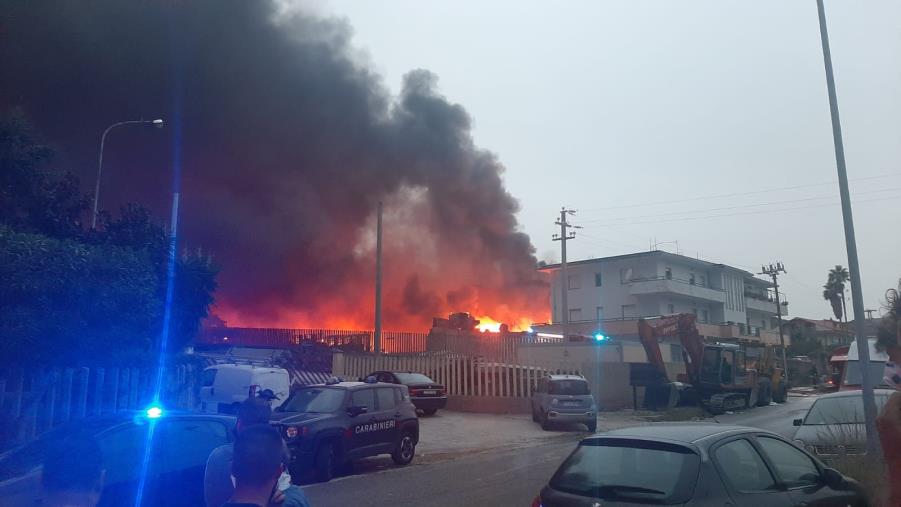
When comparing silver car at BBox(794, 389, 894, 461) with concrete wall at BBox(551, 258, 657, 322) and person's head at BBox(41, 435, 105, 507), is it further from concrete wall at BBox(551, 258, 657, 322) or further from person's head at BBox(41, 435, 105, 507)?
concrete wall at BBox(551, 258, 657, 322)

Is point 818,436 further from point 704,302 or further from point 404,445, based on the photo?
point 704,302

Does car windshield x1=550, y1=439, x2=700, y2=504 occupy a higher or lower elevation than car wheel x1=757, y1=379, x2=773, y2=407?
higher

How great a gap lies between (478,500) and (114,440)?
4.74 meters

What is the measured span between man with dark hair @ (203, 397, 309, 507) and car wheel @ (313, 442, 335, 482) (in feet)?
18.7

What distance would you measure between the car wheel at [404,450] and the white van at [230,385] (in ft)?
12.8

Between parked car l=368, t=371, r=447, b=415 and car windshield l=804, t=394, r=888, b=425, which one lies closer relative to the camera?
car windshield l=804, t=394, r=888, b=425

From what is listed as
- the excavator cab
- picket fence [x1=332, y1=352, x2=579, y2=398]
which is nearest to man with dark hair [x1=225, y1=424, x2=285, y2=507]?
picket fence [x1=332, y1=352, x2=579, y2=398]

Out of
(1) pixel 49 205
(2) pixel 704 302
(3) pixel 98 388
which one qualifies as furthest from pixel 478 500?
(2) pixel 704 302

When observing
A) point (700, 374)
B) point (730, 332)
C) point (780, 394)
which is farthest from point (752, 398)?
point (730, 332)

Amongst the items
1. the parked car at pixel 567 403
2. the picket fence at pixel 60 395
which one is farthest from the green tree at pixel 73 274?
the parked car at pixel 567 403

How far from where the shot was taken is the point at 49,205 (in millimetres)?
12344

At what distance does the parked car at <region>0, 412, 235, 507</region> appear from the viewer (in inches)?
197

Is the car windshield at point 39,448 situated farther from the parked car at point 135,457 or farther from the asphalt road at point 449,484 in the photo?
the asphalt road at point 449,484

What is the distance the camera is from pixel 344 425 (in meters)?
10.8
